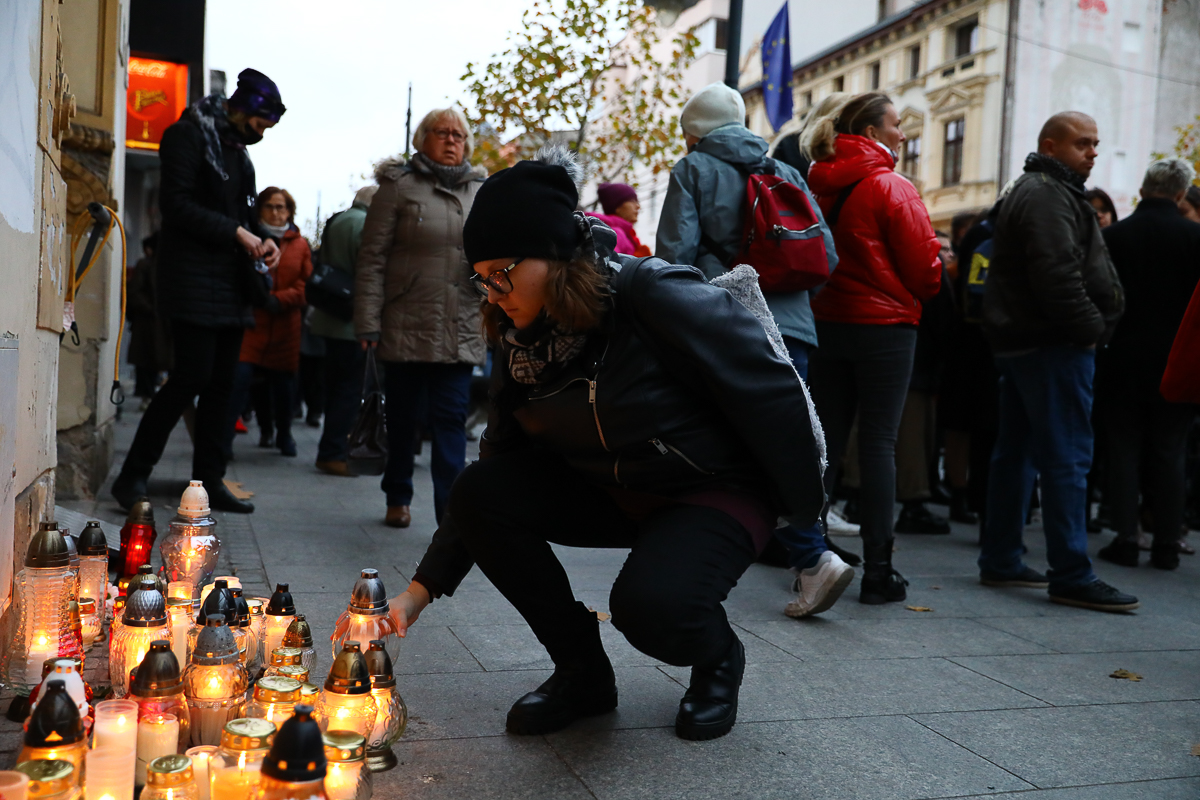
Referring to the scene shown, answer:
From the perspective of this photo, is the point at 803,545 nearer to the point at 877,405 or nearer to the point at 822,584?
the point at 822,584

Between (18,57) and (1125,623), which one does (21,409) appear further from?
(1125,623)

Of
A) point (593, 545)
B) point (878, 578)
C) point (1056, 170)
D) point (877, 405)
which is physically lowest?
point (878, 578)

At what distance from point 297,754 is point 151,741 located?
2.10 ft

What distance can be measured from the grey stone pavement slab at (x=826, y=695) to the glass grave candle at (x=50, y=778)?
70cm

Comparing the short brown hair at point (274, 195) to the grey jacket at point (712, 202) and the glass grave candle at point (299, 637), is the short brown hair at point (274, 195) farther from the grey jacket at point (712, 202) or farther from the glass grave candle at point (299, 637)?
the glass grave candle at point (299, 637)

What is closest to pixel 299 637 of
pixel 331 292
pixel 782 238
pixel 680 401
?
pixel 680 401

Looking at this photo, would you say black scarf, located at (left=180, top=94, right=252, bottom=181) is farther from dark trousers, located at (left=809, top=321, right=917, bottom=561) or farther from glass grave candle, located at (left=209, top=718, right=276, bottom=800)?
glass grave candle, located at (left=209, top=718, right=276, bottom=800)

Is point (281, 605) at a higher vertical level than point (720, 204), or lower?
lower

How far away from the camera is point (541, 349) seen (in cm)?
277

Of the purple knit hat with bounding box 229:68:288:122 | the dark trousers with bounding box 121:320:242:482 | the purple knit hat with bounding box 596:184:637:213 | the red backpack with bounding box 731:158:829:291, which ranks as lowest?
the dark trousers with bounding box 121:320:242:482

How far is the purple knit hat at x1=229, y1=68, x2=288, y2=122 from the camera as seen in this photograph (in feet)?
18.5

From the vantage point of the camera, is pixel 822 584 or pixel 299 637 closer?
pixel 299 637

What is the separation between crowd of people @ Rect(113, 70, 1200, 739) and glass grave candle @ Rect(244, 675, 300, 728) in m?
0.44

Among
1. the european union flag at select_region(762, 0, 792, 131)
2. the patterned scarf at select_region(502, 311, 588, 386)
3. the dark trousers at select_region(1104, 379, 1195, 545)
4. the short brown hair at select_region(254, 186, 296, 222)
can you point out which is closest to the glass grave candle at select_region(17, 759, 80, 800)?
the patterned scarf at select_region(502, 311, 588, 386)
